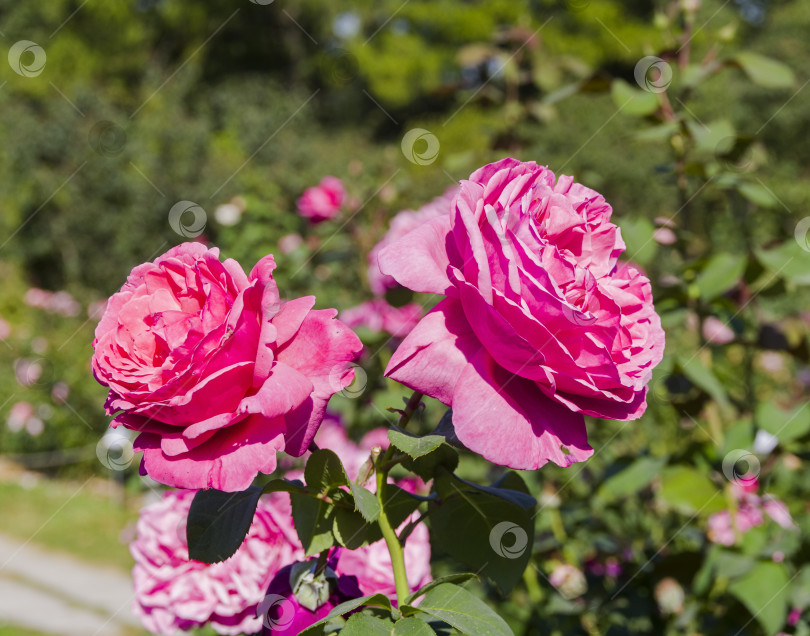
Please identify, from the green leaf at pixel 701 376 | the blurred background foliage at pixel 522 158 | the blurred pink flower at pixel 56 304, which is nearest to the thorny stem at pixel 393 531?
the blurred background foliage at pixel 522 158

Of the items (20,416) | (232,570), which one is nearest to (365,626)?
(232,570)

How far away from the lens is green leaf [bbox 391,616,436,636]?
1.61 feet

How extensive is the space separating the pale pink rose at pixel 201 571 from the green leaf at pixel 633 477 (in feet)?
1.79

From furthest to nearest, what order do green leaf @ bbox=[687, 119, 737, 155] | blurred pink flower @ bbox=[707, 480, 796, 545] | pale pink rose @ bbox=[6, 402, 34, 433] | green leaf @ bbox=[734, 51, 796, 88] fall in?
1. pale pink rose @ bbox=[6, 402, 34, 433]
2. blurred pink flower @ bbox=[707, 480, 796, 545]
3. green leaf @ bbox=[734, 51, 796, 88]
4. green leaf @ bbox=[687, 119, 737, 155]

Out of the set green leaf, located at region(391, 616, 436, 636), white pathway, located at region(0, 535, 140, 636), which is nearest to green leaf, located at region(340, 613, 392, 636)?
green leaf, located at region(391, 616, 436, 636)

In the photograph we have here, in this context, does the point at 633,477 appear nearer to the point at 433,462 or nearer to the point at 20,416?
the point at 433,462

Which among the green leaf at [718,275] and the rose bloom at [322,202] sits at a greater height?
the green leaf at [718,275]

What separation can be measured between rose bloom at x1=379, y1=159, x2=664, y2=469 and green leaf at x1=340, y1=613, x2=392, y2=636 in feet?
0.44

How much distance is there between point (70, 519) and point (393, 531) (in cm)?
457

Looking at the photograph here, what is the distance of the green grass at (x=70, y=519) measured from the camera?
13.5 feet

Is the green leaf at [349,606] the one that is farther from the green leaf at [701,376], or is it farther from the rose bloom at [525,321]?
the green leaf at [701,376]

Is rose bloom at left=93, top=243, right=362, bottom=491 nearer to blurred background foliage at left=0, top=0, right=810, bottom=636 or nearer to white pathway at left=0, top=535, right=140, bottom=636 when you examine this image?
blurred background foliage at left=0, top=0, right=810, bottom=636

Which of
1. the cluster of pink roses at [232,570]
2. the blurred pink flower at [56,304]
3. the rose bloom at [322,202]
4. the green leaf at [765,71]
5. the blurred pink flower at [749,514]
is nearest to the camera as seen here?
the cluster of pink roses at [232,570]

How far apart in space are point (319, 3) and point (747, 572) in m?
14.4
